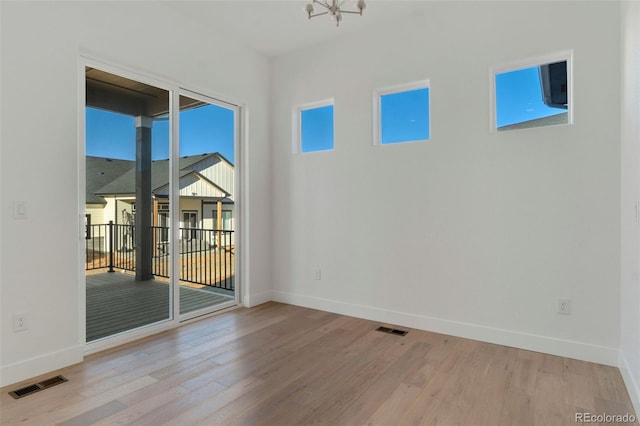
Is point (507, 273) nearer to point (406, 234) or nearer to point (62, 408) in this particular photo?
point (406, 234)

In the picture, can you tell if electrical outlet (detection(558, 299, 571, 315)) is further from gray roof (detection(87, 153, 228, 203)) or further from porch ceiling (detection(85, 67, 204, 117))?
porch ceiling (detection(85, 67, 204, 117))

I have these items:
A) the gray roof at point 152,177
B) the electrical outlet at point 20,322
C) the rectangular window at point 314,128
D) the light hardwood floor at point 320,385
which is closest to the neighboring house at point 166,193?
the gray roof at point 152,177

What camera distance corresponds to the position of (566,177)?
2.88 meters

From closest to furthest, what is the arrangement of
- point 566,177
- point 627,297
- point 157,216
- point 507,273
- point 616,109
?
point 627,297, point 616,109, point 566,177, point 507,273, point 157,216

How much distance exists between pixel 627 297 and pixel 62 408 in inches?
147

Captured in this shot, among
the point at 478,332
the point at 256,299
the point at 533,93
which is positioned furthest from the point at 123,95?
the point at 478,332

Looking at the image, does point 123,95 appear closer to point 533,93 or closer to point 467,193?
point 467,193

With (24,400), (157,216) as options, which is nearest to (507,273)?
(157,216)

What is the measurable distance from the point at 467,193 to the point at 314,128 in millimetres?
2045

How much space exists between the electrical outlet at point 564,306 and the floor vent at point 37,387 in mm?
3811

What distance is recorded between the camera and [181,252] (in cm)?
377

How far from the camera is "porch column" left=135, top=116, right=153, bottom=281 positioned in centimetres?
341

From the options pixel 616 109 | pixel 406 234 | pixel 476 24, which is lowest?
pixel 406 234

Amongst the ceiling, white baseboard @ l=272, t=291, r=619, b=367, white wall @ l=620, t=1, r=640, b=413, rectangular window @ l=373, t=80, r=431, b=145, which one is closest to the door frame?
the ceiling
